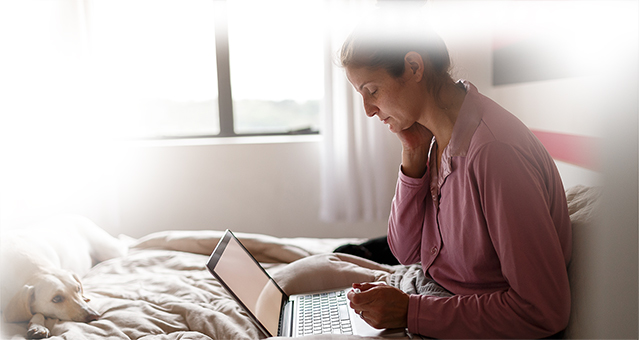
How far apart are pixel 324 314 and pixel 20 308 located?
0.73 meters

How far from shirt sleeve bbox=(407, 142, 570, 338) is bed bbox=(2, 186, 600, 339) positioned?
0.16m

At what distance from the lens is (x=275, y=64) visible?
2676 millimetres

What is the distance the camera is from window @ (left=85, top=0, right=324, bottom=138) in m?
2.57

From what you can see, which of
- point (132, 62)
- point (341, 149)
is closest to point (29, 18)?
point (132, 62)

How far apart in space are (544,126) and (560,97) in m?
0.30

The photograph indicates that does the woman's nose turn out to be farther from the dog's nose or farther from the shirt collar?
the dog's nose

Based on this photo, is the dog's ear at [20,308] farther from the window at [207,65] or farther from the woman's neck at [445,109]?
the window at [207,65]

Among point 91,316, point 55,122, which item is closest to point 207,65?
point 55,122

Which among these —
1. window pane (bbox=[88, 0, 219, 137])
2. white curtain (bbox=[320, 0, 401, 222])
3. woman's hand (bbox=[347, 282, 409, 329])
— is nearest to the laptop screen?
woman's hand (bbox=[347, 282, 409, 329])

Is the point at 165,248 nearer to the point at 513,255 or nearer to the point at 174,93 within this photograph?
the point at 513,255

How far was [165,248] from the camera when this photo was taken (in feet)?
4.97

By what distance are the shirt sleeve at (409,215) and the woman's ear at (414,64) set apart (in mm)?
240

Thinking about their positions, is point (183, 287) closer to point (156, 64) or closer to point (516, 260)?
point (516, 260)

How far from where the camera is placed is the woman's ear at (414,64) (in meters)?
0.78
